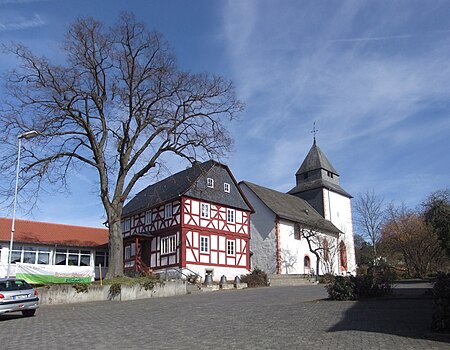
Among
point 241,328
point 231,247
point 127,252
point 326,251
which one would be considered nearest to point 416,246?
point 326,251

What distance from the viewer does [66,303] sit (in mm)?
21703

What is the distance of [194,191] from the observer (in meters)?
35.6

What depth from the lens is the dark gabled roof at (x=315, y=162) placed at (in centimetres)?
5516

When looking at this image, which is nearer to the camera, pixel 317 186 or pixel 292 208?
pixel 292 208

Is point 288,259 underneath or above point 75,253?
underneath

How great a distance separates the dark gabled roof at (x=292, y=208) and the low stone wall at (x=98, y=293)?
Result: 1885 centimetres

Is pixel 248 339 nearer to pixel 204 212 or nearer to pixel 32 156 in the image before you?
pixel 32 156

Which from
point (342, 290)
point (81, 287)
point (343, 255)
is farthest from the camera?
point (343, 255)

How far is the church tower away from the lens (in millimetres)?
52812

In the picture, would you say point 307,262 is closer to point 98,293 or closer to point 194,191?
point 194,191

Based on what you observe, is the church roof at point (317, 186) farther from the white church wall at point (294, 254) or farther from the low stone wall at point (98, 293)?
the low stone wall at point (98, 293)

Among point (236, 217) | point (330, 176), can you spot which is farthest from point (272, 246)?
point (330, 176)

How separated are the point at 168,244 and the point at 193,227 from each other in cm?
236

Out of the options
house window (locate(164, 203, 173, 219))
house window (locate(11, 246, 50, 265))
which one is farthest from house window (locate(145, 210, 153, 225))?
house window (locate(11, 246, 50, 265))
